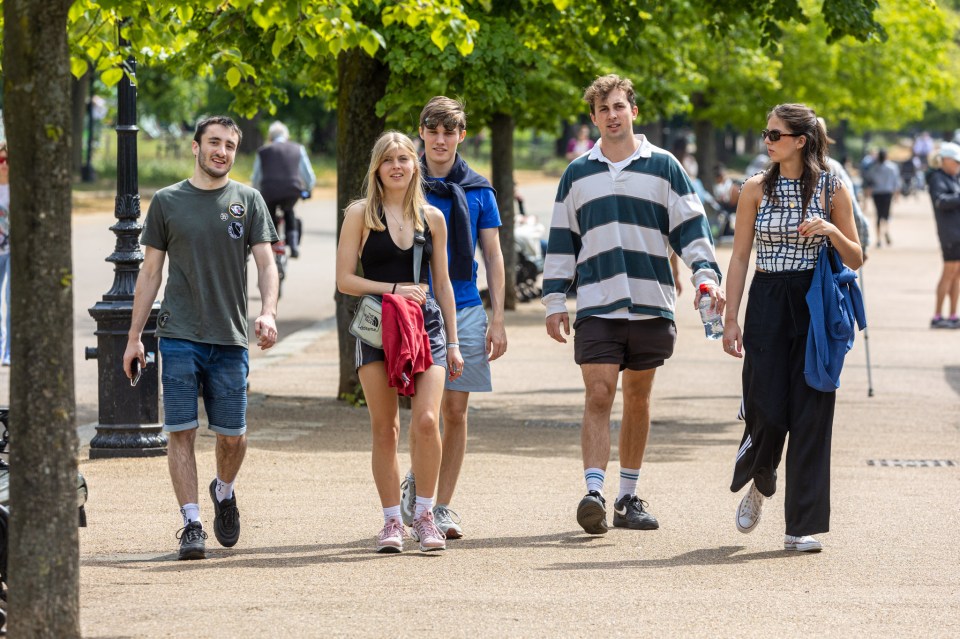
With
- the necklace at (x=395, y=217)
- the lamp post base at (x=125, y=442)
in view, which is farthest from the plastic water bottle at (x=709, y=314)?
the lamp post base at (x=125, y=442)

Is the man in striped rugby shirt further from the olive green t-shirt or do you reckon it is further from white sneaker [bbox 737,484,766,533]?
the olive green t-shirt

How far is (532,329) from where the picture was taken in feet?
59.7

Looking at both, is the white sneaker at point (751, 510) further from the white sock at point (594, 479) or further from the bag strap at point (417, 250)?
the bag strap at point (417, 250)

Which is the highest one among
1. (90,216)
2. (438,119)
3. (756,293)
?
(438,119)

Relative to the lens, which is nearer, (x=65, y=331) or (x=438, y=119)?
(x=65, y=331)

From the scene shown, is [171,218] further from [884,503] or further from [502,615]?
[884,503]

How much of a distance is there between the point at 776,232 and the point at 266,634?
2.88 metres

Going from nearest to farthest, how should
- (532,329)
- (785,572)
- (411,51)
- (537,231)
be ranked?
(785,572), (411,51), (532,329), (537,231)

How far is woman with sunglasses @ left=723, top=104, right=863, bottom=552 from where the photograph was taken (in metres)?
7.00

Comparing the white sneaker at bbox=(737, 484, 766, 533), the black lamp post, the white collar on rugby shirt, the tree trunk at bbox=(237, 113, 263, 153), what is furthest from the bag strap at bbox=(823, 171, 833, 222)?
the tree trunk at bbox=(237, 113, 263, 153)

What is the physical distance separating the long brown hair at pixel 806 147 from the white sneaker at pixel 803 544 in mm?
1360

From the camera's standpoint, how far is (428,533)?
22.7 feet

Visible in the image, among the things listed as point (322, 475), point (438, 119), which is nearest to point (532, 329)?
point (322, 475)

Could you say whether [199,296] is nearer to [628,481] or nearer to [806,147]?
[628,481]
